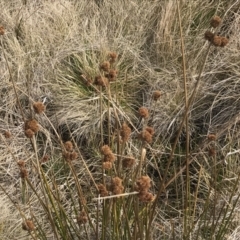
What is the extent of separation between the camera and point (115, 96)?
2619 millimetres

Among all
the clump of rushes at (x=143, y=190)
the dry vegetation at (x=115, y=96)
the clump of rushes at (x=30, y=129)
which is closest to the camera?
the clump of rushes at (x=143, y=190)

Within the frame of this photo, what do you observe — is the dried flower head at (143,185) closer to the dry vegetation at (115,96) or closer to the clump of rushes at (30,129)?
the clump of rushes at (30,129)

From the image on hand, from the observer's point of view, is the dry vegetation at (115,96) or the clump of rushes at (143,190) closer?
the clump of rushes at (143,190)

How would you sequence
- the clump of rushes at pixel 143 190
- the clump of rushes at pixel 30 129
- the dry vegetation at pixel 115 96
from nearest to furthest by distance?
the clump of rushes at pixel 143 190
the clump of rushes at pixel 30 129
the dry vegetation at pixel 115 96

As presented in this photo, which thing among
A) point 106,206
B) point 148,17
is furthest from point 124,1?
point 106,206

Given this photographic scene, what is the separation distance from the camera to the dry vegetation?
2.16 meters

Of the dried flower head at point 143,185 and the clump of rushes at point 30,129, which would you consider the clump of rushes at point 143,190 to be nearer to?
the dried flower head at point 143,185

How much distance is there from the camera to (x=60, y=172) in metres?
2.44

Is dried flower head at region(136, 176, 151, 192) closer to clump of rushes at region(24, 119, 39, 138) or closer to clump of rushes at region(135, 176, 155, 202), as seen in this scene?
clump of rushes at region(135, 176, 155, 202)

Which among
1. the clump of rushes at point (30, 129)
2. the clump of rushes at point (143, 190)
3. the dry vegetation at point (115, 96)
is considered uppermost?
the clump of rushes at point (143, 190)

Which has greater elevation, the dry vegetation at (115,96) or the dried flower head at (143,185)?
the dried flower head at (143,185)

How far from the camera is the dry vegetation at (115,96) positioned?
2156 mm

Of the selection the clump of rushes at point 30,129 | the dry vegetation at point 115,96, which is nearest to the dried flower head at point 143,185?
the clump of rushes at point 30,129

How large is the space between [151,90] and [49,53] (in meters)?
0.74
